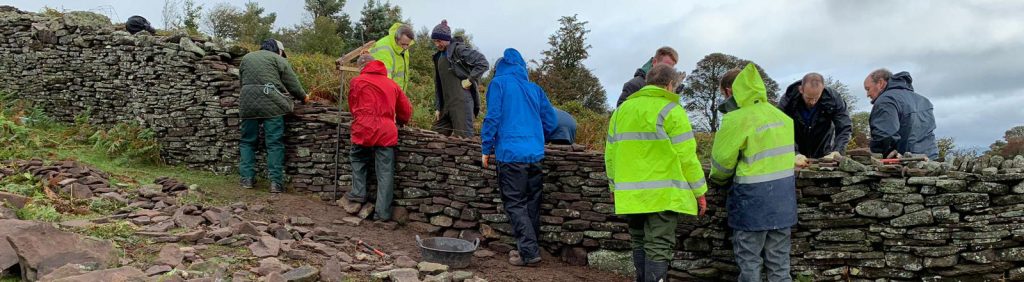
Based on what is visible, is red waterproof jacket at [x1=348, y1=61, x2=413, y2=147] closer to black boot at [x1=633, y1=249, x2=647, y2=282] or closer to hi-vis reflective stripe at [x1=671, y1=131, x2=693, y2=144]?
black boot at [x1=633, y1=249, x2=647, y2=282]

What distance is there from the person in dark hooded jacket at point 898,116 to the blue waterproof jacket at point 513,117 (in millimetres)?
3270

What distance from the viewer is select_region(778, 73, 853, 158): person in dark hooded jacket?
19.6ft

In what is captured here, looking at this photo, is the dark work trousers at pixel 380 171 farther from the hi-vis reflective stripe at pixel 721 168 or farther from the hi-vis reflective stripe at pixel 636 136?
the hi-vis reflective stripe at pixel 721 168

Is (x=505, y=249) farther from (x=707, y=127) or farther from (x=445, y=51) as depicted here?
(x=707, y=127)

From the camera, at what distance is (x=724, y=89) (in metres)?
5.33

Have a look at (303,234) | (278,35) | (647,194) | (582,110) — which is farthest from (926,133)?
(278,35)

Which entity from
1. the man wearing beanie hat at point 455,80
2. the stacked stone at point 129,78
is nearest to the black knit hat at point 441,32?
the man wearing beanie hat at point 455,80

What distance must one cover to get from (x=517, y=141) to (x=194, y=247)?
9.26 feet

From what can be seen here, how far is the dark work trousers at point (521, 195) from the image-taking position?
6.04 m

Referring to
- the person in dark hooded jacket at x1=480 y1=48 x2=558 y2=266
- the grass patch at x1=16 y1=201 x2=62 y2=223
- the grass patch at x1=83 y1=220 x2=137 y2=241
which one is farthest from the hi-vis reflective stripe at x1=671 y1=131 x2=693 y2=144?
the grass patch at x1=16 y1=201 x2=62 y2=223

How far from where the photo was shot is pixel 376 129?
23.5ft

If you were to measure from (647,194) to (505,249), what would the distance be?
2255mm

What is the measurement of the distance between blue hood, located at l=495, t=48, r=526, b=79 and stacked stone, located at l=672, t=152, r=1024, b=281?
2.64 meters

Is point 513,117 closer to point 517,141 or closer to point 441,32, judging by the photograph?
point 517,141
